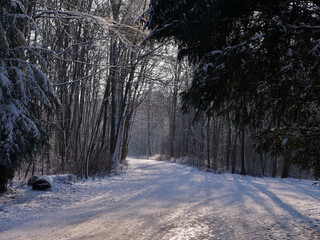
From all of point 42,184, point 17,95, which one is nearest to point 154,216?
point 42,184

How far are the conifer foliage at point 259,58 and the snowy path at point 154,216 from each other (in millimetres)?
1473

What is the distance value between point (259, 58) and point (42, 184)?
260 inches

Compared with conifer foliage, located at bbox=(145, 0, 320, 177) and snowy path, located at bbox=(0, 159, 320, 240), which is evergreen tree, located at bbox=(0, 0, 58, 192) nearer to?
snowy path, located at bbox=(0, 159, 320, 240)

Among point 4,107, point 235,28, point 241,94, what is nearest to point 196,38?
point 235,28

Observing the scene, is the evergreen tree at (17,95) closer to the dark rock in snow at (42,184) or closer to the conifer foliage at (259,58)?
the dark rock in snow at (42,184)

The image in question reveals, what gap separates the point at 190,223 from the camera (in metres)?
4.42

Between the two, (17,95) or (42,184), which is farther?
(42,184)

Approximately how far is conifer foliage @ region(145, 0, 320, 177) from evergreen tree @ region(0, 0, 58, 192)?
320 cm

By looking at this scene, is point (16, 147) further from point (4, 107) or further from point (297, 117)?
point (297, 117)

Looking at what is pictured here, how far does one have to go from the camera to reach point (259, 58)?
177 inches

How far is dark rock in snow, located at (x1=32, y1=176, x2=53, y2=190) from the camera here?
6633 millimetres

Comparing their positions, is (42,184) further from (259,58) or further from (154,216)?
(259,58)

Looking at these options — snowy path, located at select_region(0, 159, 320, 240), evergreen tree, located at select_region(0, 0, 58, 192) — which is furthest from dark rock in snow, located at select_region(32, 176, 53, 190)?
evergreen tree, located at select_region(0, 0, 58, 192)

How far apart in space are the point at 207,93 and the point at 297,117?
7.41 ft
